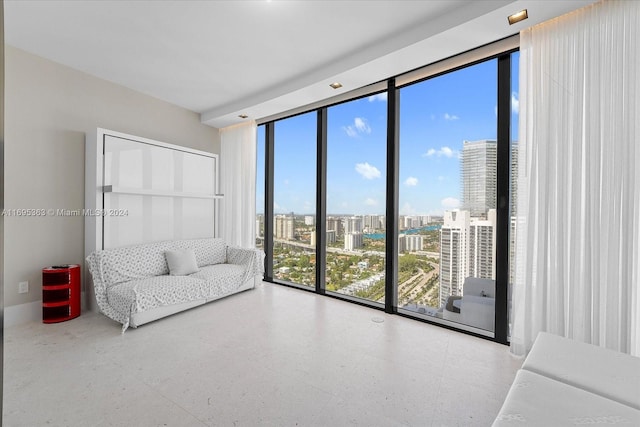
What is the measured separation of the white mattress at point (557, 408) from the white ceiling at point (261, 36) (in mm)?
2412

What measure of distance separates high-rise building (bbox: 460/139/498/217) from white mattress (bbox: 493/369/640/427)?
168 cm

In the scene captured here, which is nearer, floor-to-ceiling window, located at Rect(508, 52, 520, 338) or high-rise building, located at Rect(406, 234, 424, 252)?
floor-to-ceiling window, located at Rect(508, 52, 520, 338)

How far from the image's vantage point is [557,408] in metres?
1.21

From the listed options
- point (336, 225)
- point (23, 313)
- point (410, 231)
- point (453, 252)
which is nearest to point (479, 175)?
point (453, 252)

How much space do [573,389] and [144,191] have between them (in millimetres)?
4177

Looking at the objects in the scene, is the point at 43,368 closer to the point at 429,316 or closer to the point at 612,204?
the point at 429,316

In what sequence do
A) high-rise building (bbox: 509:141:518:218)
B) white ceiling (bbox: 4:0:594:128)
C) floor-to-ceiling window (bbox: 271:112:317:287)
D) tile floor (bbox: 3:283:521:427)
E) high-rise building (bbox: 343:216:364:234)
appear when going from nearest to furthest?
tile floor (bbox: 3:283:521:427) → white ceiling (bbox: 4:0:594:128) → high-rise building (bbox: 509:141:518:218) → high-rise building (bbox: 343:216:364:234) → floor-to-ceiling window (bbox: 271:112:317:287)

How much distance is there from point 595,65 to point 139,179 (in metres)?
4.61

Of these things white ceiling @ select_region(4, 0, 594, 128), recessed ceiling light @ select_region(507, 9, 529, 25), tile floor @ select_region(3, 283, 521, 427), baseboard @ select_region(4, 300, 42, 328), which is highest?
white ceiling @ select_region(4, 0, 594, 128)

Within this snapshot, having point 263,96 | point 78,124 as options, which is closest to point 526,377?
point 263,96

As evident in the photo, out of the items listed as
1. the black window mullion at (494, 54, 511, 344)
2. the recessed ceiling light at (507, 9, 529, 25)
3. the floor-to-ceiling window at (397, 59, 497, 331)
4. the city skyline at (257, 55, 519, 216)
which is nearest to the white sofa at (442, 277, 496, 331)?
the floor-to-ceiling window at (397, 59, 497, 331)

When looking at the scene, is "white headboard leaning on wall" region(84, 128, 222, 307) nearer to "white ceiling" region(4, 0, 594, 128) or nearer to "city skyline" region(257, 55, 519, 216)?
"white ceiling" region(4, 0, 594, 128)

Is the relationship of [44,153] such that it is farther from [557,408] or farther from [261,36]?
[557,408]

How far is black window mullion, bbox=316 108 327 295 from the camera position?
4.01m
